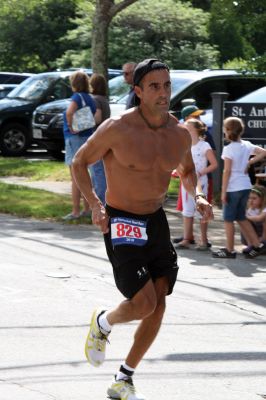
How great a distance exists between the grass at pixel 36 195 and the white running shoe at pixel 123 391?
7.40 metres

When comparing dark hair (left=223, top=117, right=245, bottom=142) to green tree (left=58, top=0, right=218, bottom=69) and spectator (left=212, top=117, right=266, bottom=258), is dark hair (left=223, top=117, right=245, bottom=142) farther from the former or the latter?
green tree (left=58, top=0, right=218, bottom=69)

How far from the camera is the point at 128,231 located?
6047 mm

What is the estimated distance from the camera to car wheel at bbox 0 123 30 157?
23016mm

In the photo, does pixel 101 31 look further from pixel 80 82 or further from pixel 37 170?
pixel 80 82

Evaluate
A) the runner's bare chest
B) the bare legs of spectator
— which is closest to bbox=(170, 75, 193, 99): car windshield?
the bare legs of spectator

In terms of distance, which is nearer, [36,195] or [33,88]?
[36,195]

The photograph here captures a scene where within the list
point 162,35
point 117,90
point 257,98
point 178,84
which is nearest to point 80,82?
point 257,98

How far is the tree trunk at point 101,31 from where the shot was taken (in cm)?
1847

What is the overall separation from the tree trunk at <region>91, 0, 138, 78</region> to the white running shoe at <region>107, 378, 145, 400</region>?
1299 cm

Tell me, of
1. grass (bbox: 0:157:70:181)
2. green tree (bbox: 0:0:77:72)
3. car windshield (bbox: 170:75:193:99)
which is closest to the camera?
grass (bbox: 0:157:70:181)

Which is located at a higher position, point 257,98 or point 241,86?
point 257,98

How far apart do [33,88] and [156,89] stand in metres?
17.9

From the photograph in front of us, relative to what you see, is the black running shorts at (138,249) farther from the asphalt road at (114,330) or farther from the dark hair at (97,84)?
the dark hair at (97,84)

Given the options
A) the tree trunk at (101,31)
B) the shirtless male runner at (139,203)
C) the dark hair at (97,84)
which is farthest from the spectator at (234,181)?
the tree trunk at (101,31)
